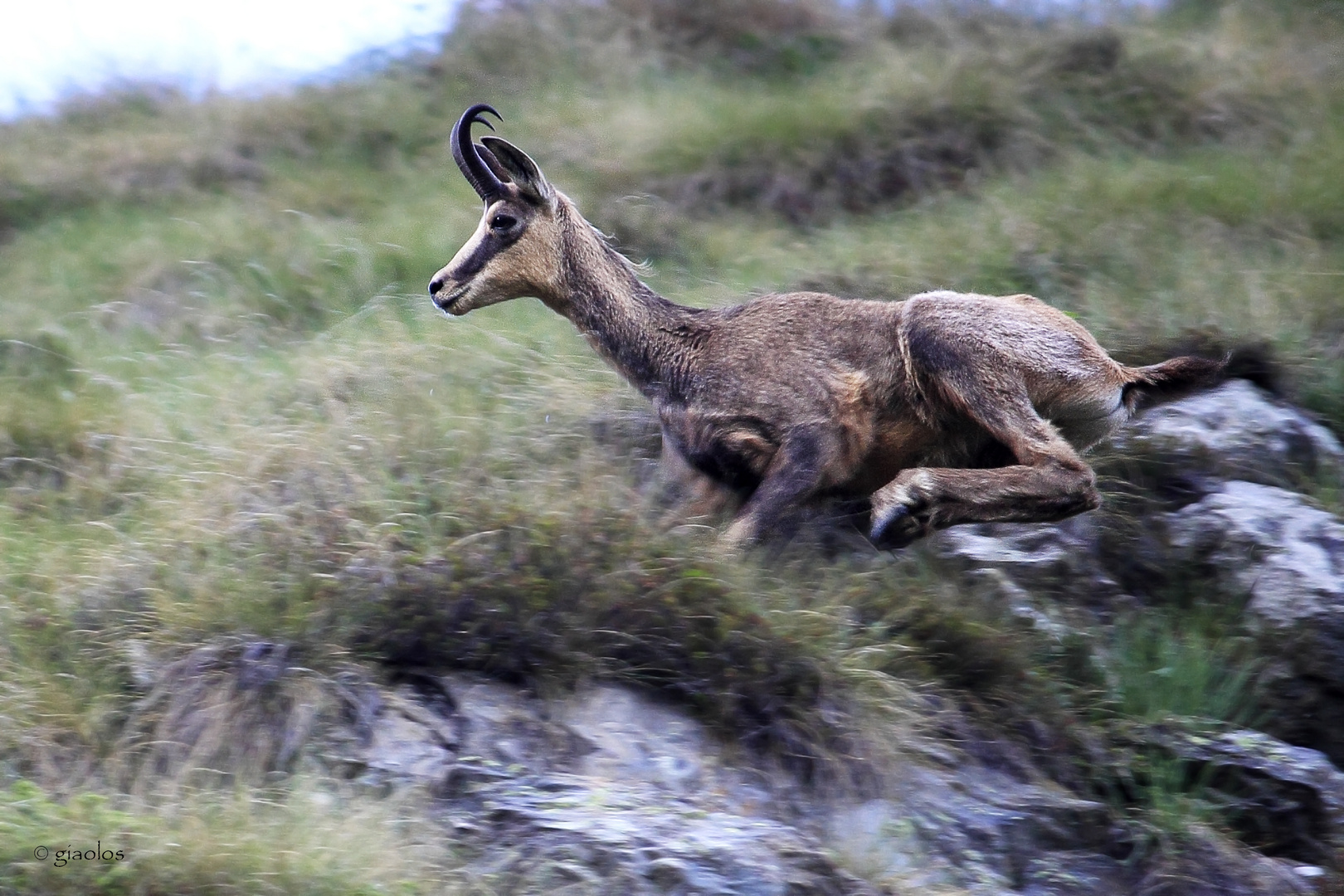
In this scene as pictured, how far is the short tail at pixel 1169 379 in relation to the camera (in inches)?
250

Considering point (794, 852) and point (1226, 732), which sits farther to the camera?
point (1226, 732)

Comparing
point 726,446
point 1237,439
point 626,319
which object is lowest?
point 726,446

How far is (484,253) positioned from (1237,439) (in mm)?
3989

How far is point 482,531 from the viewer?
5957 millimetres

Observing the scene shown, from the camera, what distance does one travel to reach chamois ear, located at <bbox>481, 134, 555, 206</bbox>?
6590 millimetres

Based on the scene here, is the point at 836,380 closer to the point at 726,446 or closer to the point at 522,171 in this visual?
the point at 726,446

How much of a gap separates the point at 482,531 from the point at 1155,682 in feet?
10.2

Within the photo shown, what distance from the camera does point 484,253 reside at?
258 inches

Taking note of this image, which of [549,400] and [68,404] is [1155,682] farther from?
[68,404]

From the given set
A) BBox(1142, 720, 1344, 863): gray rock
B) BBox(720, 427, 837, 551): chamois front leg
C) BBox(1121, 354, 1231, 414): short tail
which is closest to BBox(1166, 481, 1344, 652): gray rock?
BBox(1142, 720, 1344, 863): gray rock

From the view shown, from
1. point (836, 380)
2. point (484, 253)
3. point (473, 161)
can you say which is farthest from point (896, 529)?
point (473, 161)

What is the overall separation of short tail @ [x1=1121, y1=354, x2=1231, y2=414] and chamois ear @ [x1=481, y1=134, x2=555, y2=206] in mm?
2851

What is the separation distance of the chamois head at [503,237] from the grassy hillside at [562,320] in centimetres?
81

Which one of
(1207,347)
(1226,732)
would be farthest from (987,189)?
(1226,732)
